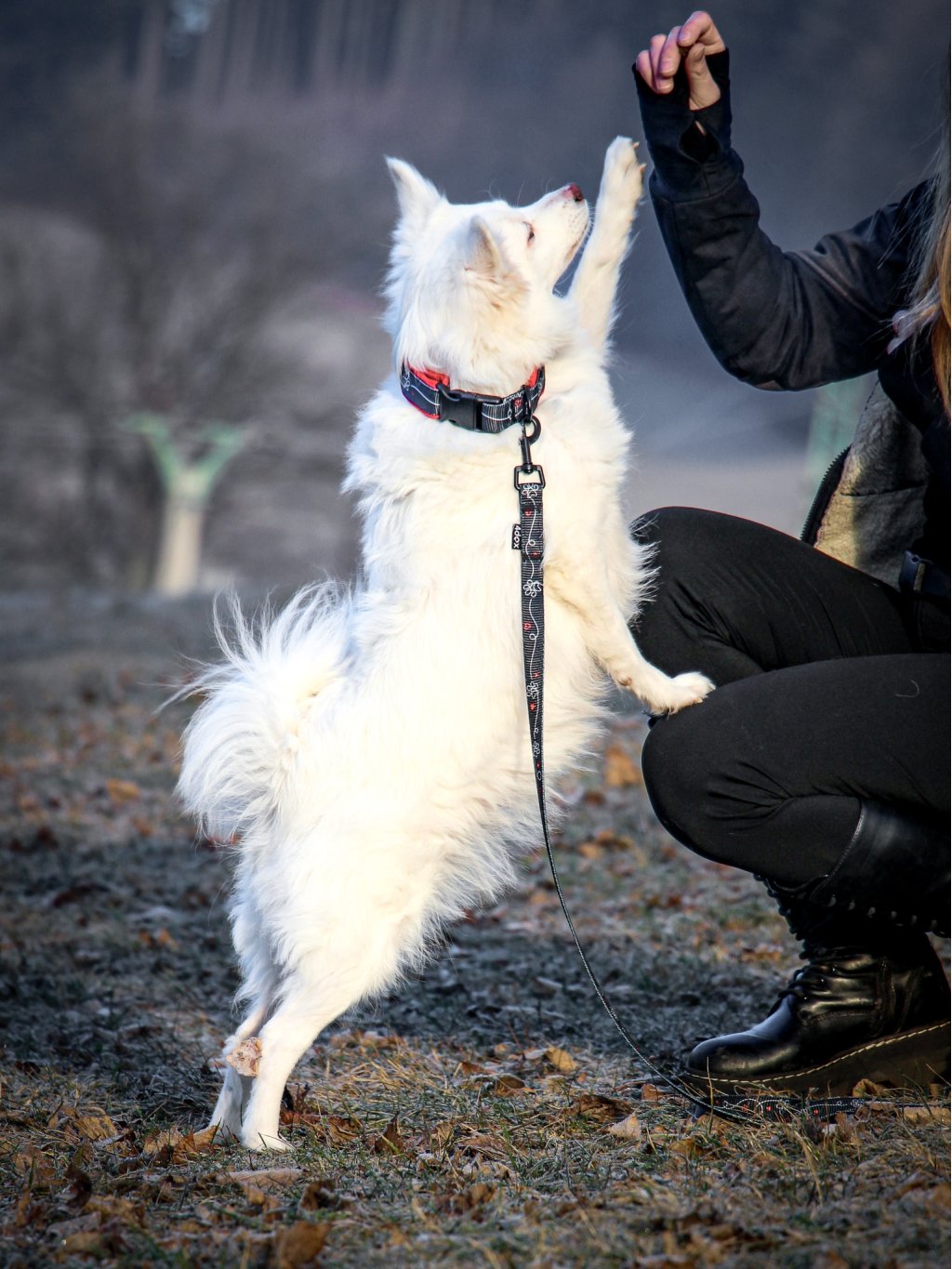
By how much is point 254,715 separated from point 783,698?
1012mm

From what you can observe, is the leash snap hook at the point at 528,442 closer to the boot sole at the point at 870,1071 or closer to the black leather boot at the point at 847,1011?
the black leather boot at the point at 847,1011

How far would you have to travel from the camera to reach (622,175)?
2.57 meters

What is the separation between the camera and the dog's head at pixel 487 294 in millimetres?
2270

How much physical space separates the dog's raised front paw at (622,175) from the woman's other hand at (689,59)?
23.3 inches

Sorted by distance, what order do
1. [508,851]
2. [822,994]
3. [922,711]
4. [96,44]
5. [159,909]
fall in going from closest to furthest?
[922,711] < [822,994] < [508,851] < [159,909] < [96,44]

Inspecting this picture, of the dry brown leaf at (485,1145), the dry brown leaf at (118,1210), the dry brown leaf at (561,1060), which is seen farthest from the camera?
the dry brown leaf at (561,1060)

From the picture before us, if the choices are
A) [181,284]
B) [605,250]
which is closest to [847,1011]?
[605,250]

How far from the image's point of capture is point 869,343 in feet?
7.40

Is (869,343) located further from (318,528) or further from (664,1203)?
(318,528)

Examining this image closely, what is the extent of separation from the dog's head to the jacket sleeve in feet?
1.10

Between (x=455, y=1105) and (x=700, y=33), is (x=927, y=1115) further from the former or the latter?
(x=700, y=33)

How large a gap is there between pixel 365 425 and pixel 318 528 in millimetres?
17185

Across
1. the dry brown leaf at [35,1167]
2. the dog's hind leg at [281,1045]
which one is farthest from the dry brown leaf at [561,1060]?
the dry brown leaf at [35,1167]

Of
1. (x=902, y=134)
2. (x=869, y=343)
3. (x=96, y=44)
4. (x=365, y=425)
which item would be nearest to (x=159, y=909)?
(x=365, y=425)
